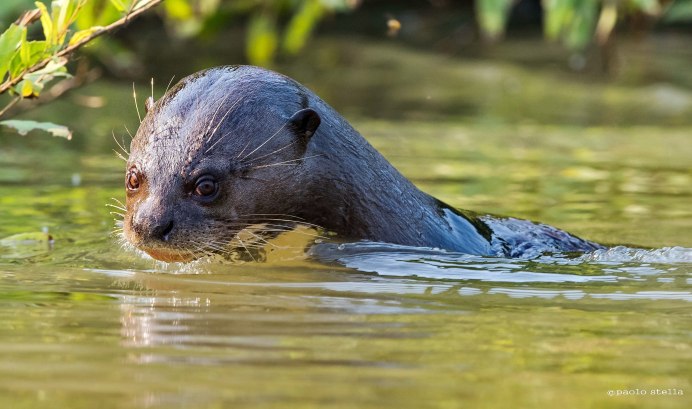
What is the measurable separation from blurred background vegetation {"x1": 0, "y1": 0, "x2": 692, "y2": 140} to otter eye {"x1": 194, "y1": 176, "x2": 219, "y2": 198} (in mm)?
3839

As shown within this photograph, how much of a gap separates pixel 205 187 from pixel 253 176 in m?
0.22

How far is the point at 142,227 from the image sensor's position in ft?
13.5

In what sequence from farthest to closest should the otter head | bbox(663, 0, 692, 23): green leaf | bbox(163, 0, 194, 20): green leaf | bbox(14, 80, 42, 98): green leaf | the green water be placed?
bbox(663, 0, 692, 23): green leaf, bbox(163, 0, 194, 20): green leaf, bbox(14, 80, 42, 98): green leaf, the otter head, the green water

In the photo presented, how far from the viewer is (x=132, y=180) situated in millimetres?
4387

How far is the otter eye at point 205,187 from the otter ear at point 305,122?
1.38 ft

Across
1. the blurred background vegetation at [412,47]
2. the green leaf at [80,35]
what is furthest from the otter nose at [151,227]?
the blurred background vegetation at [412,47]

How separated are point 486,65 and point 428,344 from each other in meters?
9.94

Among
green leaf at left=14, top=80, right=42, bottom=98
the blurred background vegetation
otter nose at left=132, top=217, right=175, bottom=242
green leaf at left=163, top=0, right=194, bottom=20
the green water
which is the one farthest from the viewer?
the blurred background vegetation

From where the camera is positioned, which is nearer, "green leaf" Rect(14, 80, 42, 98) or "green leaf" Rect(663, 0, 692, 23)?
"green leaf" Rect(14, 80, 42, 98)

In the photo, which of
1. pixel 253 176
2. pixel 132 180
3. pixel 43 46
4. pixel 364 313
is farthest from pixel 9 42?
pixel 364 313

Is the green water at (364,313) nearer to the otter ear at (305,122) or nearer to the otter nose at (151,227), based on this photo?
the otter nose at (151,227)

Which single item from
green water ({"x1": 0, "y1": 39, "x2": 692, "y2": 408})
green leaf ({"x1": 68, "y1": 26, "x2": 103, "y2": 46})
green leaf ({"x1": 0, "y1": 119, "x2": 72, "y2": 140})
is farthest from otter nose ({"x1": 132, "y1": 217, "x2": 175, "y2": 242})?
green leaf ({"x1": 68, "y1": 26, "x2": 103, "y2": 46})

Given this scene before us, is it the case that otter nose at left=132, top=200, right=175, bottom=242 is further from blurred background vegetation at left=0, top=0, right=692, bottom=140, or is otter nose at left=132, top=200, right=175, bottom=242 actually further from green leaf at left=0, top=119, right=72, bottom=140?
blurred background vegetation at left=0, top=0, right=692, bottom=140

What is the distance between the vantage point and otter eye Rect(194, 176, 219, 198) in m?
Answer: 4.31
